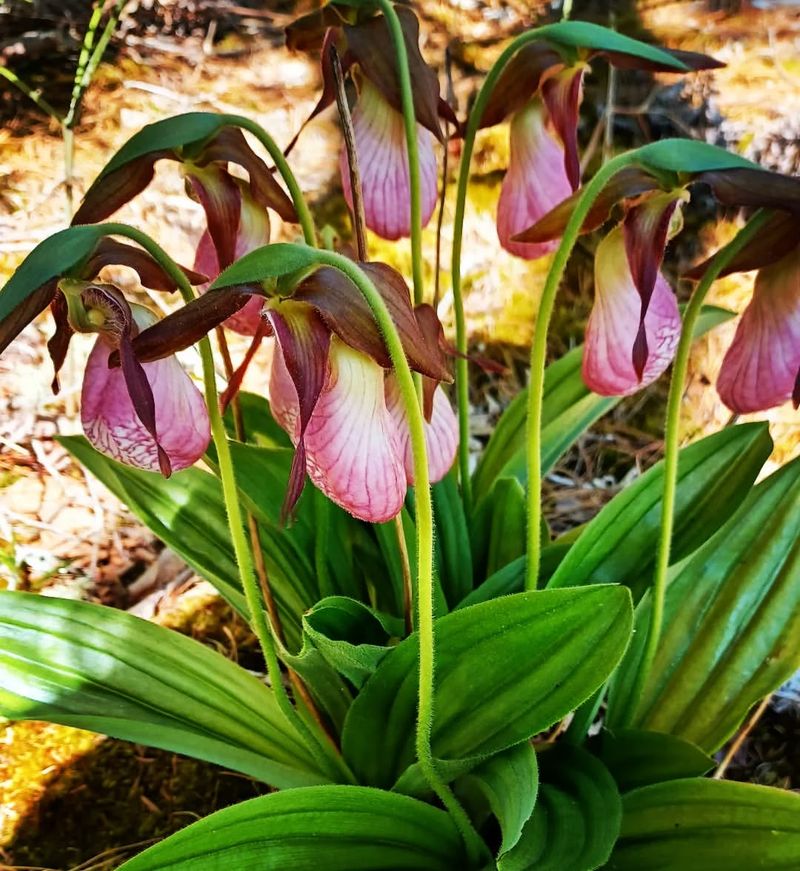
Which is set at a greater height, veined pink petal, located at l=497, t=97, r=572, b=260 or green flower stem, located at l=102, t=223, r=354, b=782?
veined pink petal, located at l=497, t=97, r=572, b=260

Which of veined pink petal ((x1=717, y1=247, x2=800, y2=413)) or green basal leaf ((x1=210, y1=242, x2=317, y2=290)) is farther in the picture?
veined pink petal ((x1=717, y1=247, x2=800, y2=413))

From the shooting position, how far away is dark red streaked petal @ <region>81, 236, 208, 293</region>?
0.75m

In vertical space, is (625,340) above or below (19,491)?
above

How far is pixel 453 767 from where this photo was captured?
803 millimetres

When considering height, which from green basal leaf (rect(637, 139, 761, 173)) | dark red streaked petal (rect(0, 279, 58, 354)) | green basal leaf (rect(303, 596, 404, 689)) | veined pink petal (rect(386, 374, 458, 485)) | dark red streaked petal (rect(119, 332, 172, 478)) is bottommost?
green basal leaf (rect(303, 596, 404, 689))

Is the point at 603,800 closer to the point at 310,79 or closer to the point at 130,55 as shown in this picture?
the point at 310,79

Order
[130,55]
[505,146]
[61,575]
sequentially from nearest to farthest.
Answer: [61,575] → [505,146] → [130,55]

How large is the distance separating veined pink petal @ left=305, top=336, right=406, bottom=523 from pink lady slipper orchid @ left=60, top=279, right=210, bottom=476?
0.46 feet

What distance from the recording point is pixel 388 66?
0.91 meters

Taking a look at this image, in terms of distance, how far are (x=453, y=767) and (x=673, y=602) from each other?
1.41 ft

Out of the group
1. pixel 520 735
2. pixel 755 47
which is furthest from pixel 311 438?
pixel 755 47

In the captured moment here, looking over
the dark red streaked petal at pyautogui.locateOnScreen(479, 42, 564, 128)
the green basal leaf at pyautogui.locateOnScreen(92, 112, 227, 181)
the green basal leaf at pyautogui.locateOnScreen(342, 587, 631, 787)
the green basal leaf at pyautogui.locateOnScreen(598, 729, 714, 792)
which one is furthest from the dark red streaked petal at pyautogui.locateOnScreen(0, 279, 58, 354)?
the green basal leaf at pyautogui.locateOnScreen(598, 729, 714, 792)

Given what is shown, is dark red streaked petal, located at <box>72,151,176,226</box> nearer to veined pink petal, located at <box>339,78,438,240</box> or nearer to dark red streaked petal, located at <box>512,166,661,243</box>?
veined pink petal, located at <box>339,78,438,240</box>

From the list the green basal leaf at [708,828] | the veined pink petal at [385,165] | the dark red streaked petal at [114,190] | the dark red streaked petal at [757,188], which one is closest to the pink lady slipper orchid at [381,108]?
the veined pink petal at [385,165]
